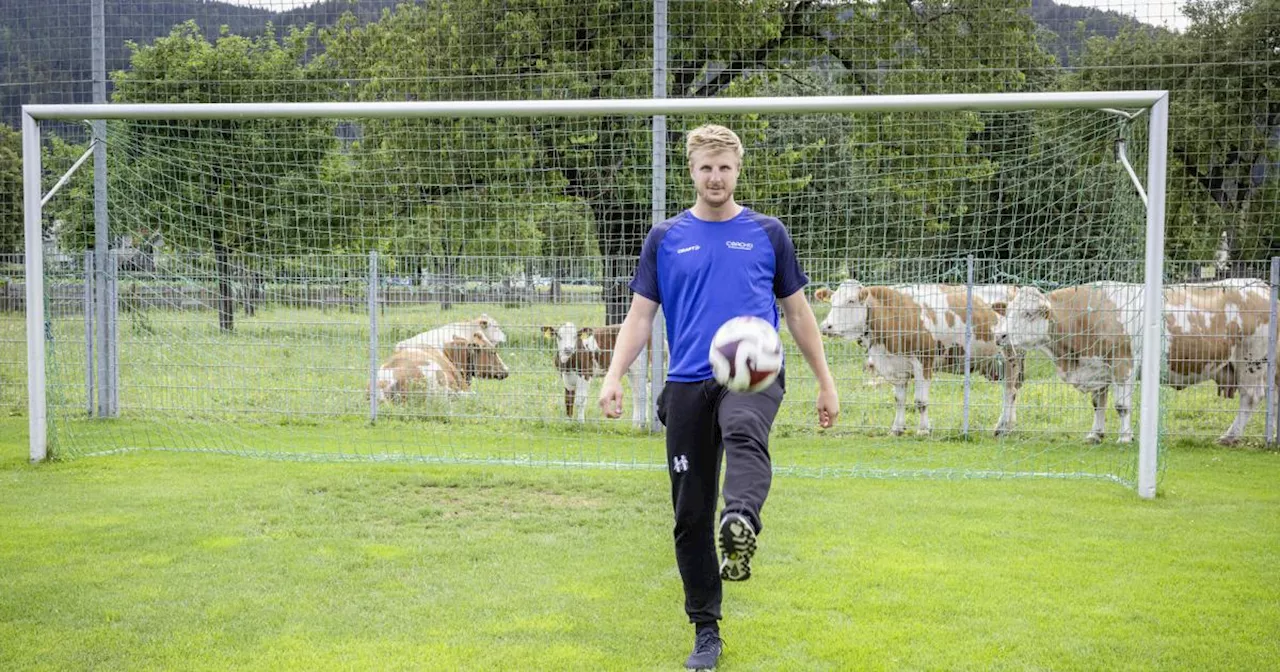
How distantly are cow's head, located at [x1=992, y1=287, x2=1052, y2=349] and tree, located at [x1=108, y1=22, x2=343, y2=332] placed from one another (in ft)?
21.7

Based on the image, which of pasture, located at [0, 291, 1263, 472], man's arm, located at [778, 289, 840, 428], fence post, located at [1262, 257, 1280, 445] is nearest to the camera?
Answer: man's arm, located at [778, 289, 840, 428]

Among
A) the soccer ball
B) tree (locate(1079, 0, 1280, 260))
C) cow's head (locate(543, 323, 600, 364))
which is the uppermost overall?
tree (locate(1079, 0, 1280, 260))

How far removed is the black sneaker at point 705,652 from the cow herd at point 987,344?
18.6ft

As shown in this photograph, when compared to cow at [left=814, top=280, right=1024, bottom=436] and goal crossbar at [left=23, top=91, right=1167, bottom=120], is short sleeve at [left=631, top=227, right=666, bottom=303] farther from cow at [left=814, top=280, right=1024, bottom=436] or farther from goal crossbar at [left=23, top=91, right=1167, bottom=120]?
cow at [left=814, top=280, right=1024, bottom=436]

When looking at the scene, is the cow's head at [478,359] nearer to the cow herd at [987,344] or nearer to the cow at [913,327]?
the cow herd at [987,344]

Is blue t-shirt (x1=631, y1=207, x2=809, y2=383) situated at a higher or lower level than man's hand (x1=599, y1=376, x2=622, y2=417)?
higher

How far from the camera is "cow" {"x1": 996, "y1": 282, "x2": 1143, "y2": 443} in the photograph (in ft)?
31.7

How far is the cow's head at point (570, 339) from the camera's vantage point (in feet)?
34.4

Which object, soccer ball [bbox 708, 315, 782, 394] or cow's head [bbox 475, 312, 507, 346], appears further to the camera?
cow's head [bbox 475, 312, 507, 346]

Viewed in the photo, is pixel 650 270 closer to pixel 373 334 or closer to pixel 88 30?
pixel 373 334

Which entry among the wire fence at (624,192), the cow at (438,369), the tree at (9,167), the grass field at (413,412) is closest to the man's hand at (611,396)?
the grass field at (413,412)

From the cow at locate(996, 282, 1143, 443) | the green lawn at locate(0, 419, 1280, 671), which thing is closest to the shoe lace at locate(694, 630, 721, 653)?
the green lawn at locate(0, 419, 1280, 671)

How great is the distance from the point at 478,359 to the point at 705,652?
22.7 feet

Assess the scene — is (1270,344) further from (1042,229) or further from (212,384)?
(212,384)
